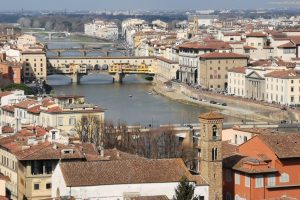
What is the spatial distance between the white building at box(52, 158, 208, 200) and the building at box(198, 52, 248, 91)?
22.1 meters

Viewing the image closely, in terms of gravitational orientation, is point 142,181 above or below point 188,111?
above

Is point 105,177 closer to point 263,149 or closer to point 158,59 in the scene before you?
point 263,149

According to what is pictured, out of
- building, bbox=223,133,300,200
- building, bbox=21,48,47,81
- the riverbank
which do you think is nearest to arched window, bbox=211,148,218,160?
building, bbox=223,133,300,200

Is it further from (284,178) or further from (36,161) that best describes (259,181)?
(36,161)

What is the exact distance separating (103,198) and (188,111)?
16505mm

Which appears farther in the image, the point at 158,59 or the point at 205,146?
the point at 158,59

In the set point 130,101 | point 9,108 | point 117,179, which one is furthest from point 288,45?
point 117,179

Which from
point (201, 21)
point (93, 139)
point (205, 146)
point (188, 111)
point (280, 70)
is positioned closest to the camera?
point (205, 146)

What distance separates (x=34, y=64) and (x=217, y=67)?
23.8 ft

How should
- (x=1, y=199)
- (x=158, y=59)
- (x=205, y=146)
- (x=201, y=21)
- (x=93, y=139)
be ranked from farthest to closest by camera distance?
(x=201, y=21) → (x=158, y=59) → (x=93, y=139) → (x=205, y=146) → (x=1, y=199)

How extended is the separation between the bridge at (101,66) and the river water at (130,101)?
0.28 meters

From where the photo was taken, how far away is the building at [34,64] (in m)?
36.7

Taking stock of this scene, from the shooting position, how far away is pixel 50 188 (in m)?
10.9

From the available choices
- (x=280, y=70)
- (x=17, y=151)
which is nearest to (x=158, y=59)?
(x=280, y=70)
